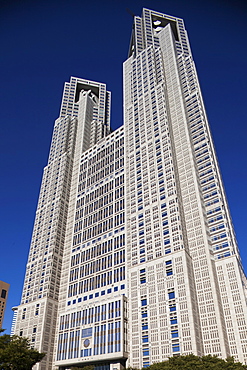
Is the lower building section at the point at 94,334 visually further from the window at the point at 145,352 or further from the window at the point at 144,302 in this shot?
the window at the point at 145,352

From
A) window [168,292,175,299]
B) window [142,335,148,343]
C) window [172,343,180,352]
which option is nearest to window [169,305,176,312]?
window [168,292,175,299]

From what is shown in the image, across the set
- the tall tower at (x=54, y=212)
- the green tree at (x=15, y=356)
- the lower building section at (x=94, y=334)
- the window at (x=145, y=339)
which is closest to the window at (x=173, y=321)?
the window at (x=145, y=339)

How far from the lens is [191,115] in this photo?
12006cm

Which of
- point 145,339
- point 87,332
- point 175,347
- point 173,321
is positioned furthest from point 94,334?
point 175,347

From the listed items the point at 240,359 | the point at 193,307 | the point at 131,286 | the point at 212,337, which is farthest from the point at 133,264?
the point at 240,359

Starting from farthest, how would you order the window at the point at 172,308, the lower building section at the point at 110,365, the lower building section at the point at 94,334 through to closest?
the lower building section at the point at 94,334
the lower building section at the point at 110,365
the window at the point at 172,308

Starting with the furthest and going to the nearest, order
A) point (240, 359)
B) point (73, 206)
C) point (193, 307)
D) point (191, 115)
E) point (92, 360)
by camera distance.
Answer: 1. point (73, 206)
2. point (191, 115)
3. point (92, 360)
4. point (193, 307)
5. point (240, 359)

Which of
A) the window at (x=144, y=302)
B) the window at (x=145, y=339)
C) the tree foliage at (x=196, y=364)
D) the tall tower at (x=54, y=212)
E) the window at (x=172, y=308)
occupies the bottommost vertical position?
the tree foliage at (x=196, y=364)

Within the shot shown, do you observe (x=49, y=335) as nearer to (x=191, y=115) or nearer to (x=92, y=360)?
(x=92, y=360)

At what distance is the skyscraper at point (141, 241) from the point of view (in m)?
79.7

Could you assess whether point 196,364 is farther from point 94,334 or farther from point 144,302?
point 94,334

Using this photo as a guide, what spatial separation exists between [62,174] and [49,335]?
66.8m

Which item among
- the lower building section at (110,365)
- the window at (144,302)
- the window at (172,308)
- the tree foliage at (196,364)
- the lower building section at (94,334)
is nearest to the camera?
the tree foliage at (196,364)

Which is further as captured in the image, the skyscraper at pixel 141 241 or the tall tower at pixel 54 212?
the tall tower at pixel 54 212
